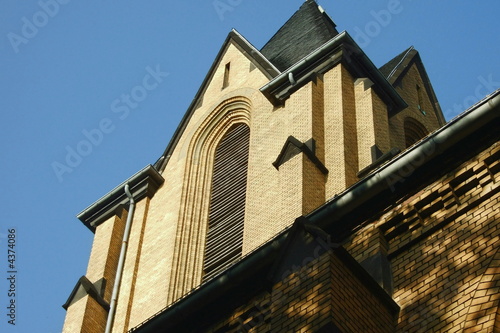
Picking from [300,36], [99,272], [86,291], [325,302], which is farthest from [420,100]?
[325,302]

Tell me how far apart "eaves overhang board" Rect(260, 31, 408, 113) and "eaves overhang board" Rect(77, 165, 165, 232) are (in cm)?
304

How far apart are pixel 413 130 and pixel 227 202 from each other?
5254mm

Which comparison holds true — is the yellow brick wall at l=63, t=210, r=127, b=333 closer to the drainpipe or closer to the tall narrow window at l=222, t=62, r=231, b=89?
the drainpipe

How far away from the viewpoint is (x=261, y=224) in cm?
2002

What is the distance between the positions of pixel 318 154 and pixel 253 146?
8.66ft

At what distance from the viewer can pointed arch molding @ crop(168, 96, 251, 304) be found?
21.5m

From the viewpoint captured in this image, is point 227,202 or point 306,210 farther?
point 227,202

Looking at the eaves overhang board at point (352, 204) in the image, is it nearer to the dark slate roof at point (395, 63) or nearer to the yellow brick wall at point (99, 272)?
the yellow brick wall at point (99, 272)

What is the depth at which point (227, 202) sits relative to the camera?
22.8 metres

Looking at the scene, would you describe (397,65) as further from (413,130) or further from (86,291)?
(86,291)

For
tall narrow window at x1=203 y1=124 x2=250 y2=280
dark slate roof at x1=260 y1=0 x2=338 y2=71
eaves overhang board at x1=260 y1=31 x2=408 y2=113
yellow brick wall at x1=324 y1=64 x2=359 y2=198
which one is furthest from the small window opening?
yellow brick wall at x1=324 y1=64 x2=359 y2=198

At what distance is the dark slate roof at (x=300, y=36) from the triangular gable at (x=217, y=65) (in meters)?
0.31

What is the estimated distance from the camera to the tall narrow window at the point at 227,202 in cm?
2139

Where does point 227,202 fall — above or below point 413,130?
below
